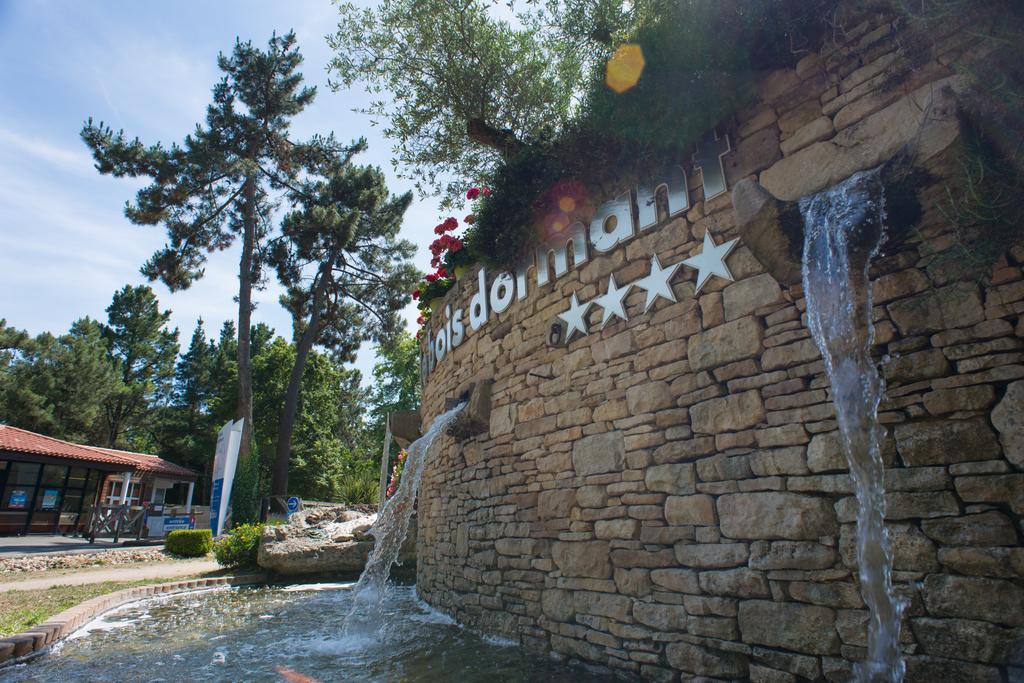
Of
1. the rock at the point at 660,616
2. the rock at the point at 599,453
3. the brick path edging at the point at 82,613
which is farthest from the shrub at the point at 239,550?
the rock at the point at 660,616

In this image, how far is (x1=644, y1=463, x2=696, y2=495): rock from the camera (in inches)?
127

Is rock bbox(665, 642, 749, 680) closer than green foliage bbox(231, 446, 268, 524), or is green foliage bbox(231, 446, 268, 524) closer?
rock bbox(665, 642, 749, 680)

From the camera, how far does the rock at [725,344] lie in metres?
3.06

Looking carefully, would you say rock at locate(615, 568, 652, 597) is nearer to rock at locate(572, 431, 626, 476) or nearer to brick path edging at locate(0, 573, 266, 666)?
rock at locate(572, 431, 626, 476)

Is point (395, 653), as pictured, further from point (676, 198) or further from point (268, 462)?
point (268, 462)

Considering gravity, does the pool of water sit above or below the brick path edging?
below

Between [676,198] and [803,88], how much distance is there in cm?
92

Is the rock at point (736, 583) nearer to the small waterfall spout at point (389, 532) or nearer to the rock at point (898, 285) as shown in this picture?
the rock at point (898, 285)

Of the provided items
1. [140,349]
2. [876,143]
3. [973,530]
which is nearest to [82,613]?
[973,530]

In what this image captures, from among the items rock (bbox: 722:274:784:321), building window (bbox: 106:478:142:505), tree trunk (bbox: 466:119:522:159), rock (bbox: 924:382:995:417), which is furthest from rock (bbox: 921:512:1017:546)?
building window (bbox: 106:478:142:505)

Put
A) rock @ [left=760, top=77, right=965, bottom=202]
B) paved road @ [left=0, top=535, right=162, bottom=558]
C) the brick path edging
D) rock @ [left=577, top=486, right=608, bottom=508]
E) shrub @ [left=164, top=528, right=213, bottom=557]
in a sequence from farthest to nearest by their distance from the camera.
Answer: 1. shrub @ [left=164, top=528, right=213, bottom=557]
2. paved road @ [left=0, top=535, right=162, bottom=558]
3. the brick path edging
4. rock @ [left=577, top=486, right=608, bottom=508]
5. rock @ [left=760, top=77, right=965, bottom=202]

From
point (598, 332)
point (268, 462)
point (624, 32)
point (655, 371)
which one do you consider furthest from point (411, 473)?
point (268, 462)

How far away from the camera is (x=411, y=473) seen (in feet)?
22.1

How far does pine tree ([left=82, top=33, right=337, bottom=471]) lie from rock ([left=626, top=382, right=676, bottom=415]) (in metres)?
15.5
